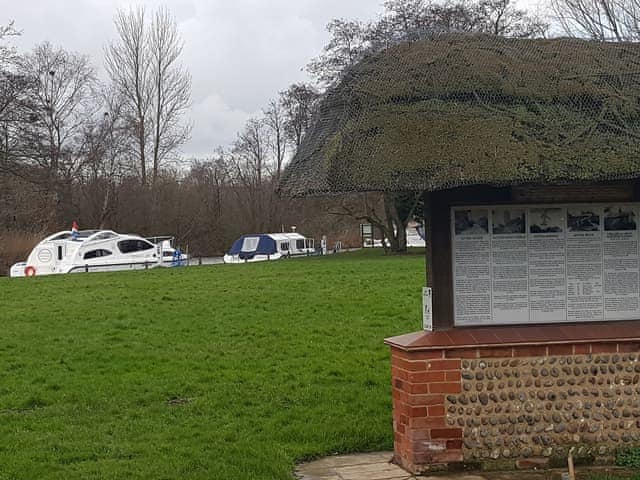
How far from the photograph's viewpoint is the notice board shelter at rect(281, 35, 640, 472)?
280 inches

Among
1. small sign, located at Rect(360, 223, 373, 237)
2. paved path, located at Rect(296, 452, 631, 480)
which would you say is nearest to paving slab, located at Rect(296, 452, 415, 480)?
paved path, located at Rect(296, 452, 631, 480)

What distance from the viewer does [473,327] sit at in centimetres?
749

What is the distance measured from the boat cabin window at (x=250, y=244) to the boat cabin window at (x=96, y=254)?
1213 centimetres

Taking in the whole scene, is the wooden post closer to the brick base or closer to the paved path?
the brick base

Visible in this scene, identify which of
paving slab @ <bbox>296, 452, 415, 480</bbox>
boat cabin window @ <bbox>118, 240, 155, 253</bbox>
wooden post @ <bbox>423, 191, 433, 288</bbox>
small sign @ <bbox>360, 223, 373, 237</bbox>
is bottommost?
paving slab @ <bbox>296, 452, 415, 480</bbox>

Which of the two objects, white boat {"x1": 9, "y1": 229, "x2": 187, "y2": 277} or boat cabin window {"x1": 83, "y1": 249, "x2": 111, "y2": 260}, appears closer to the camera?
white boat {"x1": 9, "y1": 229, "x2": 187, "y2": 277}

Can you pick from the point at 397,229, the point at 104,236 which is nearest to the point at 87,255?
the point at 104,236

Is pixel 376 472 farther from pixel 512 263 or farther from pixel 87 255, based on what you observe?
pixel 87 255

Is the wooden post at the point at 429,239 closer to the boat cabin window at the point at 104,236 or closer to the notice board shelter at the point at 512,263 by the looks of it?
the notice board shelter at the point at 512,263

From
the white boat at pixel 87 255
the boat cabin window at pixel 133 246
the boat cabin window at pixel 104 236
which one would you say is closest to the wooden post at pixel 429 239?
the white boat at pixel 87 255

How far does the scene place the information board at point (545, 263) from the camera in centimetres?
748

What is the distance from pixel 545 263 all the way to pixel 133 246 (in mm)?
36192

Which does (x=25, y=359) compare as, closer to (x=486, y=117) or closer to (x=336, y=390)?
(x=336, y=390)

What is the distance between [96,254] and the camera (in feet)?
132
